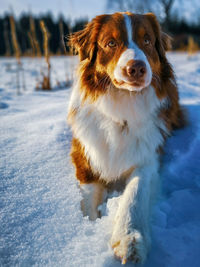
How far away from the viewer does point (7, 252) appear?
4.25 ft

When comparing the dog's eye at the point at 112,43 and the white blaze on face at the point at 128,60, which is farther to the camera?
the dog's eye at the point at 112,43

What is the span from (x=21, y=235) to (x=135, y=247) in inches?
28.2

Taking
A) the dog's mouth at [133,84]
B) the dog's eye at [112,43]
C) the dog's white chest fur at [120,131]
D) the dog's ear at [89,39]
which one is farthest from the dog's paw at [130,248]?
the dog's ear at [89,39]

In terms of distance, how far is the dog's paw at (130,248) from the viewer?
1.31 metres

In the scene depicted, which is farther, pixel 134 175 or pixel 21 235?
pixel 134 175

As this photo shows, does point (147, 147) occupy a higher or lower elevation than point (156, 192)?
higher

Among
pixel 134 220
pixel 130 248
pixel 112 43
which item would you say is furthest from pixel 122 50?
pixel 130 248

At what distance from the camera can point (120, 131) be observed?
2.18 m

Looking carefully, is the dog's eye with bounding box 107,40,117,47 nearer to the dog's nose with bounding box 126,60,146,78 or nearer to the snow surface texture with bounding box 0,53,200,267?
the dog's nose with bounding box 126,60,146,78

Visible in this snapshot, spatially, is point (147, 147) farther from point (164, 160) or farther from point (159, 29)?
point (159, 29)

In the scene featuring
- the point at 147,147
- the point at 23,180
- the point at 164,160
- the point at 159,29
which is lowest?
the point at 164,160

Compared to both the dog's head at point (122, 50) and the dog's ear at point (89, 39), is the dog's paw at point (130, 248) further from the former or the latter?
the dog's ear at point (89, 39)

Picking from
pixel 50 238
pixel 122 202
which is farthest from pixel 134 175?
pixel 50 238

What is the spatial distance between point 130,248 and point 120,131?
1.09m
